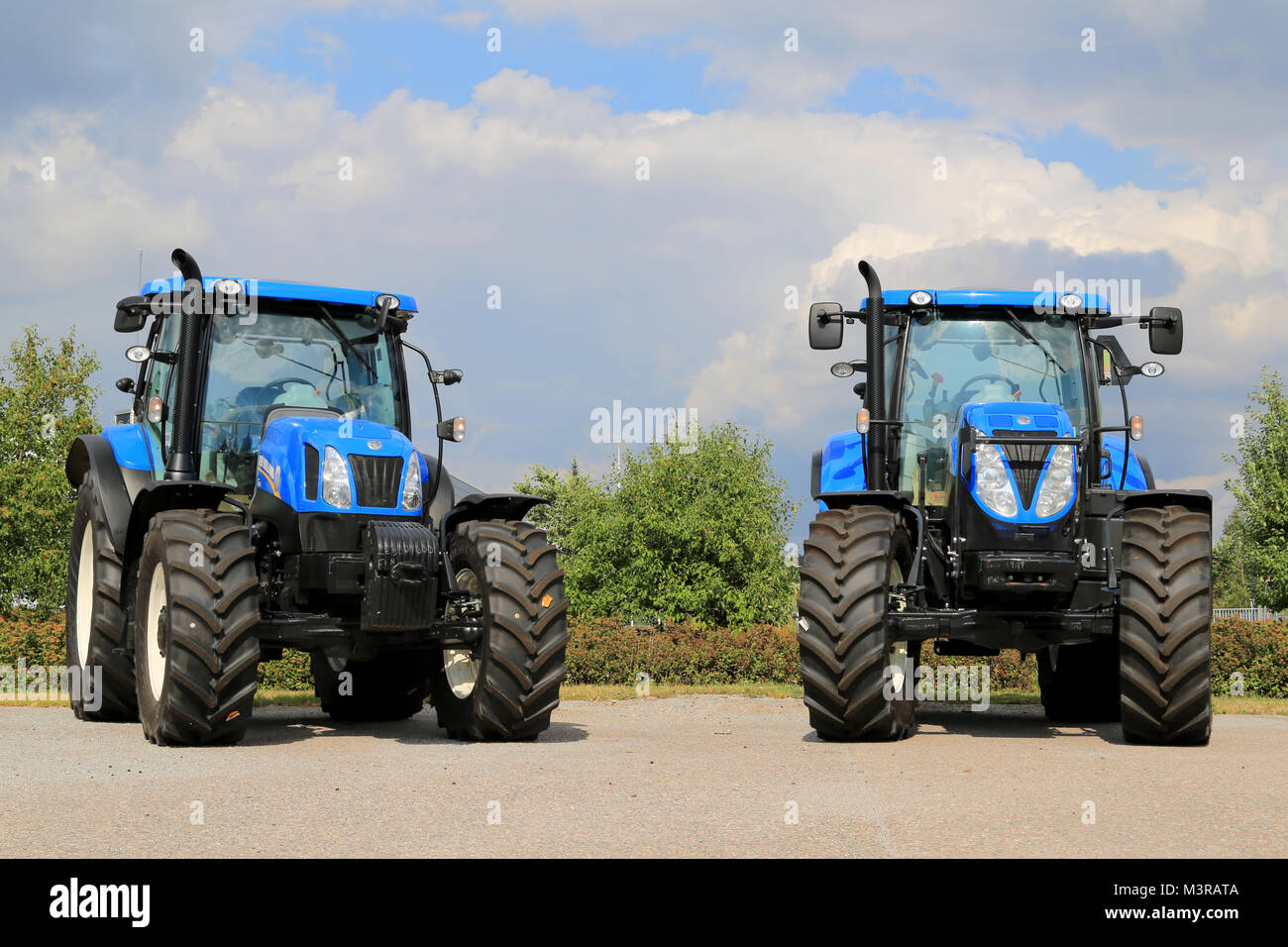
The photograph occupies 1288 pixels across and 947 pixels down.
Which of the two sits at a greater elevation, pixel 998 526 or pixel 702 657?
pixel 998 526

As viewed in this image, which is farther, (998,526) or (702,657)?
(702,657)

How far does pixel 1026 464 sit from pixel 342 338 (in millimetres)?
5391

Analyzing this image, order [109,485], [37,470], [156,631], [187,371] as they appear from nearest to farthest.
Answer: [156,631] → [187,371] → [109,485] → [37,470]

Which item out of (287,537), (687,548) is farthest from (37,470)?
(287,537)

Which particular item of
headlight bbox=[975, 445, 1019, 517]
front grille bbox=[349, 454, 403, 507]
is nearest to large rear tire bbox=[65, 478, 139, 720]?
front grille bbox=[349, 454, 403, 507]

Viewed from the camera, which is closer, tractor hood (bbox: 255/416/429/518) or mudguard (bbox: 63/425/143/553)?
tractor hood (bbox: 255/416/429/518)

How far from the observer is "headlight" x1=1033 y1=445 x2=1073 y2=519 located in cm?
1033

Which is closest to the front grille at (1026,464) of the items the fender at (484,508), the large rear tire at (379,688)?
the fender at (484,508)

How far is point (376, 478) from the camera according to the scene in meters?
10.3

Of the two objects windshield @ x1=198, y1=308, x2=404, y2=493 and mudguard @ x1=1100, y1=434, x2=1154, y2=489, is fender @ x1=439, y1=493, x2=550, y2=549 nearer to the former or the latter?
windshield @ x1=198, y1=308, x2=404, y2=493

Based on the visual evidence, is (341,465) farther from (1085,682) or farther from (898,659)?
(1085,682)

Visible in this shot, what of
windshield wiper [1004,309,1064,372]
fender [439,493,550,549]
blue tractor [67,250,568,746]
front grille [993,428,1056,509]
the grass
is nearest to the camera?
blue tractor [67,250,568,746]

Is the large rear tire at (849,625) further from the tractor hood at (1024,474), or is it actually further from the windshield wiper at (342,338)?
the windshield wiper at (342,338)
